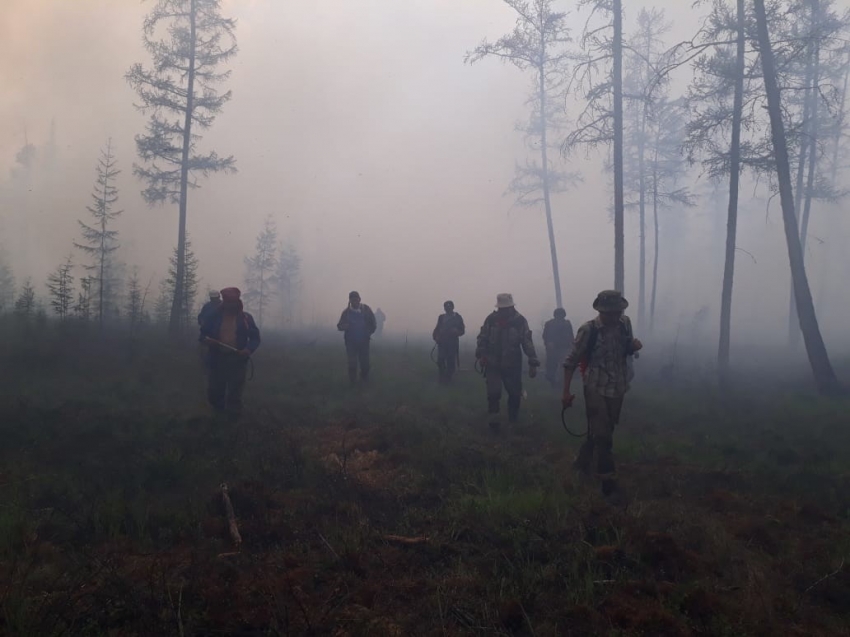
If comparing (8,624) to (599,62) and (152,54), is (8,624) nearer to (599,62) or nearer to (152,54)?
(599,62)

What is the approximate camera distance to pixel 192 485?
600 cm

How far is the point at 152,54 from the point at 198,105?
214cm

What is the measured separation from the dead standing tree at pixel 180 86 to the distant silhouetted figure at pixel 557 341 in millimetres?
11803

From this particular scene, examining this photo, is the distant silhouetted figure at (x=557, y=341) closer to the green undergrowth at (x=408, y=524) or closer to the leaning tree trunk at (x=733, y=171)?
the green undergrowth at (x=408, y=524)

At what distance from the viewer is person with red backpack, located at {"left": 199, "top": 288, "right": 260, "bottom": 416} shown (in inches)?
344

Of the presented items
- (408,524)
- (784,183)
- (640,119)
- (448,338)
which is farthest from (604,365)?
(640,119)

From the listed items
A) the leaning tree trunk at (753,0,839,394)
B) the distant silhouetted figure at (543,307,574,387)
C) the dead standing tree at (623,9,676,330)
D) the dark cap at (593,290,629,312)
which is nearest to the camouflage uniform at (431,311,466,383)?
the distant silhouetted figure at (543,307,574,387)

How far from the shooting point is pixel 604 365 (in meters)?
6.18

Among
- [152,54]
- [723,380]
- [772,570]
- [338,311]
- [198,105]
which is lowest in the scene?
[772,570]

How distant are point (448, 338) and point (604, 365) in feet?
22.3

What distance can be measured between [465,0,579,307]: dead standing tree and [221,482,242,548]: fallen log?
1681cm

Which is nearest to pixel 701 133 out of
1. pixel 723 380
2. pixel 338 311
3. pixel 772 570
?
pixel 723 380

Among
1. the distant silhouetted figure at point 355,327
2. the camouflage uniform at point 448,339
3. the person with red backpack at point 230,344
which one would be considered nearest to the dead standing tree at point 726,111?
the camouflage uniform at point 448,339

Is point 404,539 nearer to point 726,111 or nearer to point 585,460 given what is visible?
point 585,460
